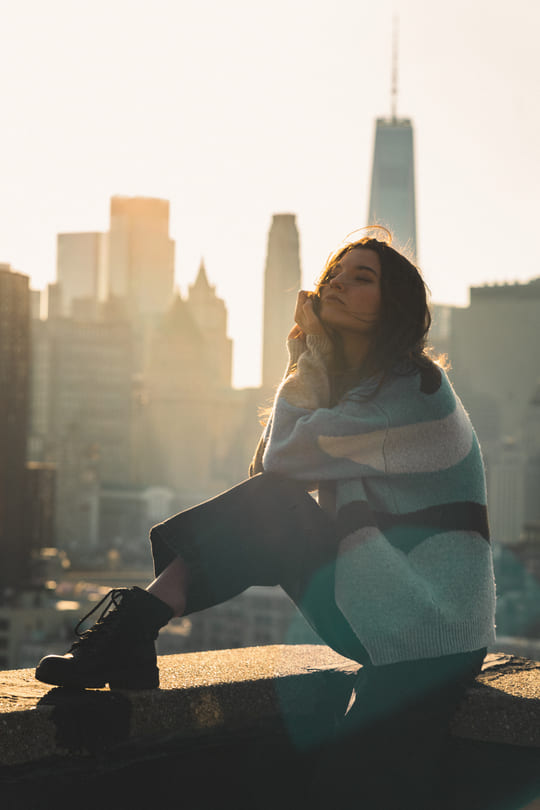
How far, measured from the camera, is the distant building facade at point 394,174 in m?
133

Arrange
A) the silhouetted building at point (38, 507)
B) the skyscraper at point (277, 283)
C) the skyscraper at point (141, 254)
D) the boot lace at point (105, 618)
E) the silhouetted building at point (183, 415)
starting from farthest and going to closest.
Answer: the skyscraper at point (141, 254) → the skyscraper at point (277, 283) → the silhouetted building at point (183, 415) → the silhouetted building at point (38, 507) → the boot lace at point (105, 618)

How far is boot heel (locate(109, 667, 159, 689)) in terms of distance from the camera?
8.77ft

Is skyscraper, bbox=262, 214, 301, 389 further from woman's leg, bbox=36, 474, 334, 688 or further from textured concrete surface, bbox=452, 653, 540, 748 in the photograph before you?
woman's leg, bbox=36, 474, 334, 688

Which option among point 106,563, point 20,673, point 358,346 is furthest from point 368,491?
point 106,563

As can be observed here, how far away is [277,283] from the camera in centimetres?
12425

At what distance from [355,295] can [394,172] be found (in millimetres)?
136913

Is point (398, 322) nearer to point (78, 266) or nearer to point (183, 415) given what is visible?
point (183, 415)

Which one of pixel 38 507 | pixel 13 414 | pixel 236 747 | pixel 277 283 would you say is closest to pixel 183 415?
pixel 277 283

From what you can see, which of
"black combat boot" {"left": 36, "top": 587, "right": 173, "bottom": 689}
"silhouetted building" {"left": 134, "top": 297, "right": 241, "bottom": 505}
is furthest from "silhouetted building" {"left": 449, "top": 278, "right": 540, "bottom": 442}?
"black combat boot" {"left": 36, "top": 587, "right": 173, "bottom": 689}

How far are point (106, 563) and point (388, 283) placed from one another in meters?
81.4

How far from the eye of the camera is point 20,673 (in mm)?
2959

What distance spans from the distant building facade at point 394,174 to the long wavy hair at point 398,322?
425 ft

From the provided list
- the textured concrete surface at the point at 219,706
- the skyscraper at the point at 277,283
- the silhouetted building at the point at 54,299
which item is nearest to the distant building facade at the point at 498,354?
the skyscraper at the point at 277,283

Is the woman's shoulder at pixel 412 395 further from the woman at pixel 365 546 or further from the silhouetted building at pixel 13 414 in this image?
the silhouetted building at pixel 13 414
